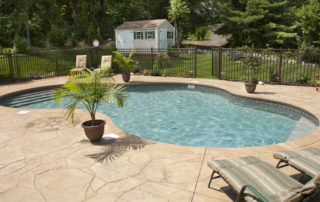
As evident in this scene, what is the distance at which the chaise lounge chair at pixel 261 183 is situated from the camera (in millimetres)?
2314

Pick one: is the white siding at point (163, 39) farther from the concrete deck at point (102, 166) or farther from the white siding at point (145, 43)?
the concrete deck at point (102, 166)

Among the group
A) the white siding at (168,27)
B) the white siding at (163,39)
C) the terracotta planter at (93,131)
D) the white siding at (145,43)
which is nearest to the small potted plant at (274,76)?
the terracotta planter at (93,131)

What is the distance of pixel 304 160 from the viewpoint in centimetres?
330

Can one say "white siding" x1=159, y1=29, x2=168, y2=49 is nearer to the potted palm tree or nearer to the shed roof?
the shed roof

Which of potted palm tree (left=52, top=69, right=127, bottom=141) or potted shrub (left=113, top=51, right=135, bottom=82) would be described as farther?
potted shrub (left=113, top=51, right=135, bottom=82)

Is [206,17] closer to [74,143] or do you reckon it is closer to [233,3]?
→ [233,3]

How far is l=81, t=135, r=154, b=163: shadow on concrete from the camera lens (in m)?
4.52

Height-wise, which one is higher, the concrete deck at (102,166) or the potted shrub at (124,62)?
the potted shrub at (124,62)

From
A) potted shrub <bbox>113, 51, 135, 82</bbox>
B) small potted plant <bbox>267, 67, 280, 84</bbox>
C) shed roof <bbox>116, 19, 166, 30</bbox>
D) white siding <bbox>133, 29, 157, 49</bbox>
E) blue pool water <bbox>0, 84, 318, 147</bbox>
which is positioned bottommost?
blue pool water <bbox>0, 84, 318, 147</bbox>

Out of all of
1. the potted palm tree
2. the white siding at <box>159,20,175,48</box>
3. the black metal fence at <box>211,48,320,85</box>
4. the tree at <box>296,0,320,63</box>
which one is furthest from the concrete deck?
the white siding at <box>159,20,175,48</box>

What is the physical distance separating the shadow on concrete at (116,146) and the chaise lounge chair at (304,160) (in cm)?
260

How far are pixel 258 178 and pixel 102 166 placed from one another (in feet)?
8.18

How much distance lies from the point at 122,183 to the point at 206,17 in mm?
37256

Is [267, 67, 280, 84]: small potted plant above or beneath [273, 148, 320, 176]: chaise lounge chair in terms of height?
above
